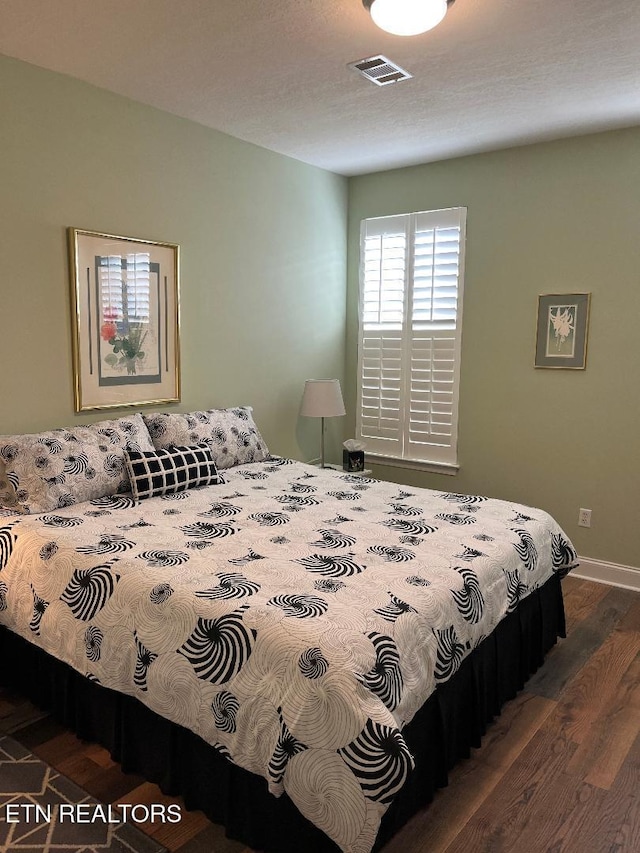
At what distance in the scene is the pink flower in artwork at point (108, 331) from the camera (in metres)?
3.30

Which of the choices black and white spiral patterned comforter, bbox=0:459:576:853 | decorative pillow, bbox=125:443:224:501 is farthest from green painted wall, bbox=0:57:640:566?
black and white spiral patterned comforter, bbox=0:459:576:853

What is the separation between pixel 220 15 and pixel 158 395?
1.95m

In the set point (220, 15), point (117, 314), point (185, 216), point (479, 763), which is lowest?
point (479, 763)

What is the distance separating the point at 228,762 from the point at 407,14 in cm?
251

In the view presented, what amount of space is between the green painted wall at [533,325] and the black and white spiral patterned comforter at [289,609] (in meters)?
1.18

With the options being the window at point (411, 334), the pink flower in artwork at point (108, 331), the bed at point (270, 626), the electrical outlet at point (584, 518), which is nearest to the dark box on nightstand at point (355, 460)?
the window at point (411, 334)

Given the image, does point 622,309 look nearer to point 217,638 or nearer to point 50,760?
point 217,638

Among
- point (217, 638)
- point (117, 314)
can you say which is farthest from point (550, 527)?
point (117, 314)

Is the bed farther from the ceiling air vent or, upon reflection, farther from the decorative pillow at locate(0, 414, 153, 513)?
the ceiling air vent

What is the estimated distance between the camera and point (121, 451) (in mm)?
3064

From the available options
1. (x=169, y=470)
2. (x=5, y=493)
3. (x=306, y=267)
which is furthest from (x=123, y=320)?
(x=306, y=267)

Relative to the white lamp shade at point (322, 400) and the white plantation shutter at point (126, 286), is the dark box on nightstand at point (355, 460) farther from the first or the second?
the white plantation shutter at point (126, 286)

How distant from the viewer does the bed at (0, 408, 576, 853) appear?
5.34ft

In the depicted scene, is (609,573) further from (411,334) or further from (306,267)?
(306,267)
